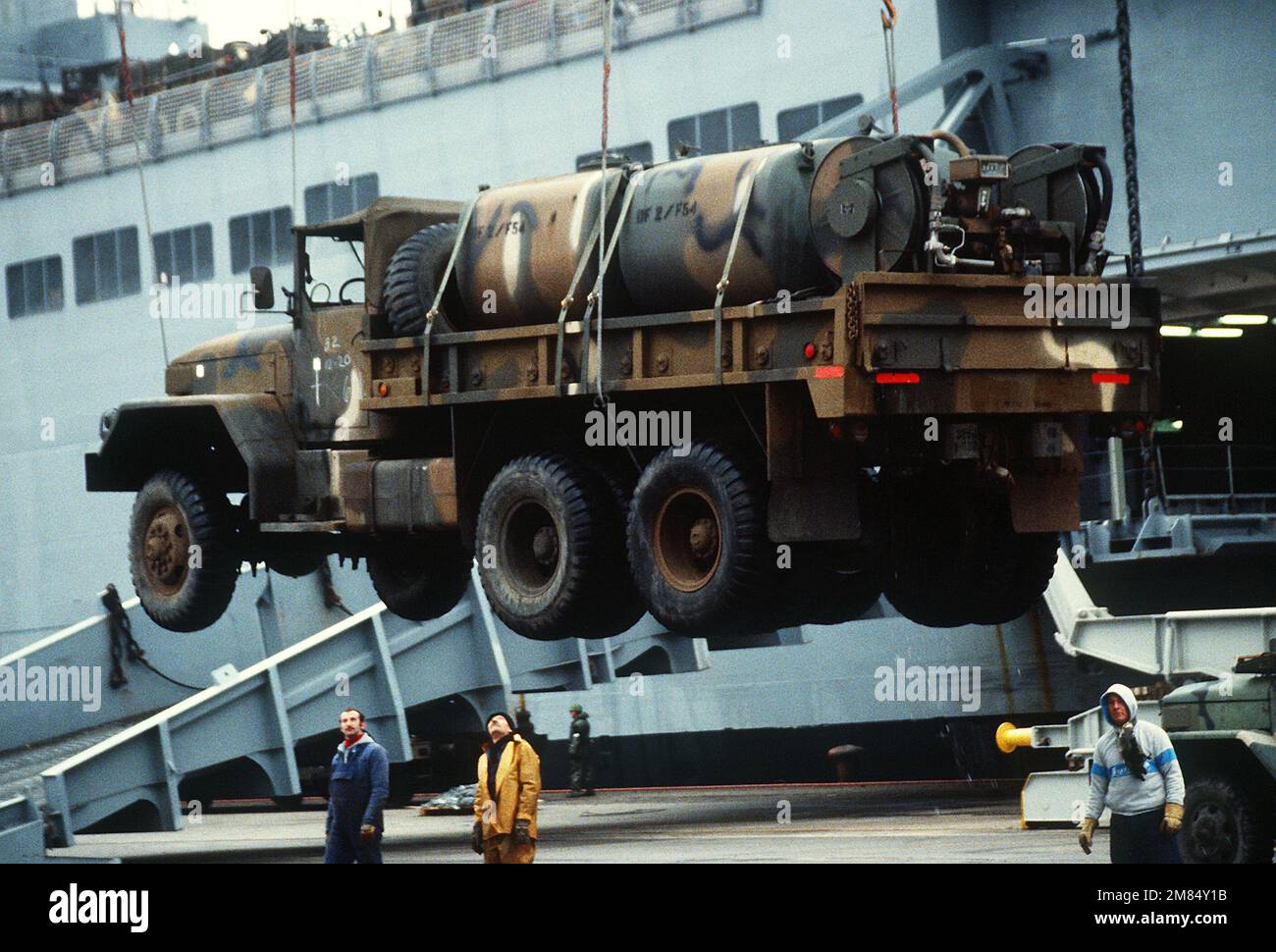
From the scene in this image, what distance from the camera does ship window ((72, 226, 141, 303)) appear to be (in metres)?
31.0

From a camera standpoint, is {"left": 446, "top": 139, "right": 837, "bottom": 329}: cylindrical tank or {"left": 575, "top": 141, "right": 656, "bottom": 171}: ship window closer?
{"left": 446, "top": 139, "right": 837, "bottom": 329}: cylindrical tank

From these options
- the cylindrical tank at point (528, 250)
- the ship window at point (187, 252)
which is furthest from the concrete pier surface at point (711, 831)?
the ship window at point (187, 252)

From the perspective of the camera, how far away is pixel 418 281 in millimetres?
12625

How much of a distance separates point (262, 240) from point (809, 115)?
8251 millimetres

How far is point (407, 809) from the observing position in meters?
25.5

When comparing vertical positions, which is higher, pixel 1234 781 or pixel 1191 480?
pixel 1191 480

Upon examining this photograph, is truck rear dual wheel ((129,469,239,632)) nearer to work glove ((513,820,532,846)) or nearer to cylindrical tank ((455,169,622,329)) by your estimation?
cylindrical tank ((455,169,622,329))

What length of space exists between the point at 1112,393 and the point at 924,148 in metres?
1.63

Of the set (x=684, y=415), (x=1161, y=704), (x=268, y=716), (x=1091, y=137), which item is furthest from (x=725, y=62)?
(x=684, y=415)

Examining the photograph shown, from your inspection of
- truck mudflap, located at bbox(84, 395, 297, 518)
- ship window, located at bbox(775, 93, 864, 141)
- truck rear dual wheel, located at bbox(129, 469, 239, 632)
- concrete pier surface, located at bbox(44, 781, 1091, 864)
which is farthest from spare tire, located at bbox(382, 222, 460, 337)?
ship window, located at bbox(775, 93, 864, 141)

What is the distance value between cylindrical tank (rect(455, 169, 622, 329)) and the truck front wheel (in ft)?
18.6

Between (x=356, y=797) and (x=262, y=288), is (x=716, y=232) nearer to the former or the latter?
(x=356, y=797)

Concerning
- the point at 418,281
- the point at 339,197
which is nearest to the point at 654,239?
the point at 418,281

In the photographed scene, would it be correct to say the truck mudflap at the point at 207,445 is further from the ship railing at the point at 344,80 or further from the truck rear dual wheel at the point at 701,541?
the ship railing at the point at 344,80
